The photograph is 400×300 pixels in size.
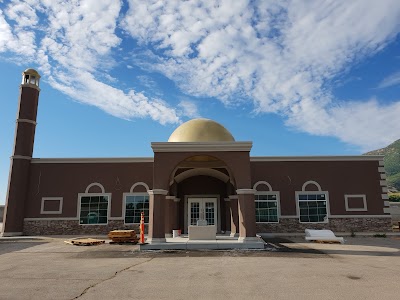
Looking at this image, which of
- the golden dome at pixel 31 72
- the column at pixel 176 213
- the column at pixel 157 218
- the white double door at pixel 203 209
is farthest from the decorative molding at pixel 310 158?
the golden dome at pixel 31 72

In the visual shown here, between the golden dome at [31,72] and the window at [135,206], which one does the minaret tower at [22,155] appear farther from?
the window at [135,206]

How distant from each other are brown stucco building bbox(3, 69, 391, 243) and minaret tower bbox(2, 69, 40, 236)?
63 mm

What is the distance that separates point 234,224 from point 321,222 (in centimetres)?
647

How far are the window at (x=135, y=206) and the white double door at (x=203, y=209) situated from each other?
3.08 metres

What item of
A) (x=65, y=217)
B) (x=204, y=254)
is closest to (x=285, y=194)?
(x=204, y=254)

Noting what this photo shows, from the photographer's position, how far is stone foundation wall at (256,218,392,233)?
2161 cm

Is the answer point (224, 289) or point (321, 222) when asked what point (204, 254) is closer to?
point (224, 289)

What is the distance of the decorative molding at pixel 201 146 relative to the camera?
16219 millimetres

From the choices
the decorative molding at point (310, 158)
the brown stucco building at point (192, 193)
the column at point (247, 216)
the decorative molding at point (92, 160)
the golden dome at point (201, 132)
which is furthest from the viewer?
the decorative molding at point (92, 160)

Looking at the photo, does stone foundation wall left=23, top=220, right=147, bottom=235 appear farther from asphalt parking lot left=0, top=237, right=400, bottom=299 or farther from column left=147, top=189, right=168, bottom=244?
asphalt parking lot left=0, top=237, right=400, bottom=299

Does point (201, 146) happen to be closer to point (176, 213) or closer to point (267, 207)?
point (176, 213)

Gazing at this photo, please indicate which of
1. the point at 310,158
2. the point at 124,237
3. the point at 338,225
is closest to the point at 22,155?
the point at 124,237

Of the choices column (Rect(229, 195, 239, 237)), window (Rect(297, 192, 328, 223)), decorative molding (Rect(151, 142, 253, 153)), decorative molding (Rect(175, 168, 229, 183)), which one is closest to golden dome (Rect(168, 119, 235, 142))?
decorative molding (Rect(175, 168, 229, 183))

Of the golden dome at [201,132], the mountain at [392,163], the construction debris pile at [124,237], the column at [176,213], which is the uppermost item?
the mountain at [392,163]
